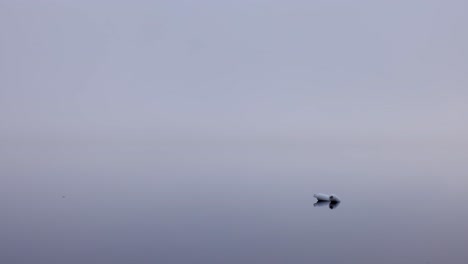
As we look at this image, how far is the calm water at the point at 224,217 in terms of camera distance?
1280cm

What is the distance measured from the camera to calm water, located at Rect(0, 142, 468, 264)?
1280cm

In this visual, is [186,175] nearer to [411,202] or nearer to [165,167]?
[165,167]

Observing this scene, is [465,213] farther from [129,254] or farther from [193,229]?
[129,254]

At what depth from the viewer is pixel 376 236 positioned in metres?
14.4

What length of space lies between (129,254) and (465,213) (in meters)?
10.5

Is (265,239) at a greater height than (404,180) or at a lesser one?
lesser

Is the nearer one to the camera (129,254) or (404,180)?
(129,254)

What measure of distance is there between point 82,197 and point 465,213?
1230 cm

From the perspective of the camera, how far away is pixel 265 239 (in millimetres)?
13930

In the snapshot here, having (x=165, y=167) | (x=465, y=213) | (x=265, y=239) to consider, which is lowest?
(x=265, y=239)

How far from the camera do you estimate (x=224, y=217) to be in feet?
53.9

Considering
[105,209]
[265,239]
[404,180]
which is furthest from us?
[404,180]

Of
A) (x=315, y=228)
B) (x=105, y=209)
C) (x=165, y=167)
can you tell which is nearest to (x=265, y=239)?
(x=315, y=228)

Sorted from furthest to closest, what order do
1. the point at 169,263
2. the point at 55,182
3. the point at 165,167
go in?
the point at 165,167
the point at 55,182
the point at 169,263
